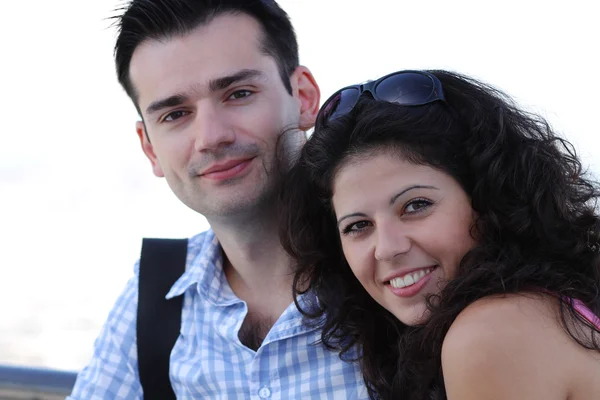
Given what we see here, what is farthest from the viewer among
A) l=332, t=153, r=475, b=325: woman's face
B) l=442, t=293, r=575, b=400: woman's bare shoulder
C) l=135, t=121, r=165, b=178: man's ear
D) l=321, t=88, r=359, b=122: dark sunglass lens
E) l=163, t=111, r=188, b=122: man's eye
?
l=135, t=121, r=165, b=178: man's ear

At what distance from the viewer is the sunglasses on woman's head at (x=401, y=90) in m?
2.46

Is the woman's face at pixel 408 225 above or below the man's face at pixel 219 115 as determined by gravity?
below

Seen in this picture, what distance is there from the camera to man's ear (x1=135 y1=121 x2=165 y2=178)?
3.57 meters

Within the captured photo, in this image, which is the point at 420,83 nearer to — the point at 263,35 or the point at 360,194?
the point at 360,194

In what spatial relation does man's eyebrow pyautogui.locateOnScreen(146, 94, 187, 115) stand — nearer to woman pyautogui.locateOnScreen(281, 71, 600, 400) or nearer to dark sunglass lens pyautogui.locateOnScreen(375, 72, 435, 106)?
woman pyautogui.locateOnScreen(281, 71, 600, 400)

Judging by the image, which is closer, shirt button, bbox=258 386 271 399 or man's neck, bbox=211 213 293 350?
shirt button, bbox=258 386 271 399

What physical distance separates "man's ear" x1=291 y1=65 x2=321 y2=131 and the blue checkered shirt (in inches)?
25.5

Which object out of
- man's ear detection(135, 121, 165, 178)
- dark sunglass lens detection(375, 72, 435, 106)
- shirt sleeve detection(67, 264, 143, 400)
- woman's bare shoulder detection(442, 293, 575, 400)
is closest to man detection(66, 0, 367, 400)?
shirt sleeve detection(67, 264, 143, 400)

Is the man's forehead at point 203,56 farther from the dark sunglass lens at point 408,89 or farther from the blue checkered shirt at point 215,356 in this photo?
the dark sunglass lens at point 408,89

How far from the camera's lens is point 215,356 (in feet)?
9.86

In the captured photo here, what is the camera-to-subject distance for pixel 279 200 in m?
3.01

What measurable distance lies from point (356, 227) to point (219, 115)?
89cm

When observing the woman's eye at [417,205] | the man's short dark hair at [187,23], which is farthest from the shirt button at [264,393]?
the man's short dark hair at [187,23]

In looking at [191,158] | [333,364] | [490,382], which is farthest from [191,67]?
[490,382]
